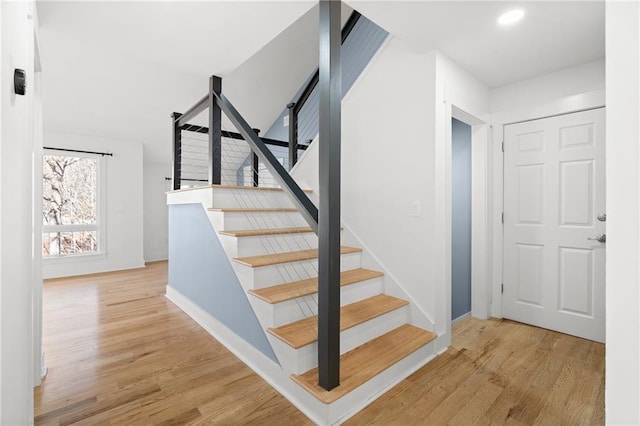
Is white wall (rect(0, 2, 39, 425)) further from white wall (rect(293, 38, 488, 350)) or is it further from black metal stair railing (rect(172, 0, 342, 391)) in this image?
white wall (rect(293, 38, 488, 350))

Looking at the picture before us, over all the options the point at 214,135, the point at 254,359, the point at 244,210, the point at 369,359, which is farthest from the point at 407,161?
the point at 254,359

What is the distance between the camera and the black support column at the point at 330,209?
1.60 m

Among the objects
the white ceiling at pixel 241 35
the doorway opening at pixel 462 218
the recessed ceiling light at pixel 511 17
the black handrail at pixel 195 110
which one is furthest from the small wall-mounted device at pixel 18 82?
the doorway opening at pixel 462 218

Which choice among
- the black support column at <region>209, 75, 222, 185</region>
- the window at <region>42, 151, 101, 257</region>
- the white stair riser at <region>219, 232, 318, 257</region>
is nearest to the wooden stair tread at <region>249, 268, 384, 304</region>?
the white stair riser at <region>219, 232, 318, 257</region>

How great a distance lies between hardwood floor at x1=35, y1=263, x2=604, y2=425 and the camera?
5.32ft

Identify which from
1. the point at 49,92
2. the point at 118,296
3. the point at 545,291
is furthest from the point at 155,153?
the point at 545,291

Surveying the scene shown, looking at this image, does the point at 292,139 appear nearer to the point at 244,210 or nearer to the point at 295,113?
the point at 295,113

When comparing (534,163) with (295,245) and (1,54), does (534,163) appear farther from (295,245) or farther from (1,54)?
(1,54)

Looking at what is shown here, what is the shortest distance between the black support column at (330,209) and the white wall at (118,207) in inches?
202

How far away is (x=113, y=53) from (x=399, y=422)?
4.42m

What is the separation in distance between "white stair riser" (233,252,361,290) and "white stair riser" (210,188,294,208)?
717 mm

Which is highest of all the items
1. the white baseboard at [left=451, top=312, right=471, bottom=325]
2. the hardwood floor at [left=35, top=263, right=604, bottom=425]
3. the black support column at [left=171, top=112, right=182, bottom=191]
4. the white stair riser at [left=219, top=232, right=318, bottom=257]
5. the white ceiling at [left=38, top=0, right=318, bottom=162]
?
the white ceiling at [left=38, top=0, right=318, bottom=162]

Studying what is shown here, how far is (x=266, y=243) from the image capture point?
97.2 inches
